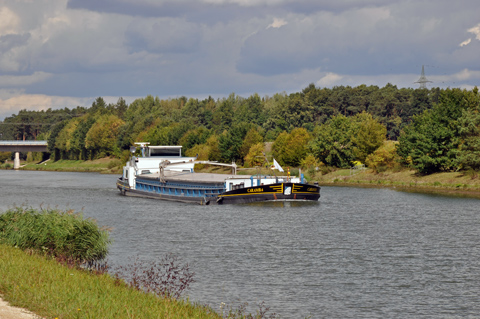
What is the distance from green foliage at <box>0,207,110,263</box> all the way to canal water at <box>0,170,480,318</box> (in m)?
4.04

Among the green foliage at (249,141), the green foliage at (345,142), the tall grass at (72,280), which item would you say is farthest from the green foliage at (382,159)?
the tall grass at (72,280)

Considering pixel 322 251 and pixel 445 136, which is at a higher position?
pixel 445 136

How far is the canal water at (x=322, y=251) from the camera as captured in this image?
2566cm

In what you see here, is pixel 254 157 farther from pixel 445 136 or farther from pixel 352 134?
pixel 445 136

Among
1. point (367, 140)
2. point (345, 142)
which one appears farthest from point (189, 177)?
point (345, 142)

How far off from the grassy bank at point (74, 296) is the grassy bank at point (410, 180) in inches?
2434

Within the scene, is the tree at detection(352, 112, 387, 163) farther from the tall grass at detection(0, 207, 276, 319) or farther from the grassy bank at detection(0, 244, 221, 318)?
the grassy bank at detection(0, 244, 221, 318)

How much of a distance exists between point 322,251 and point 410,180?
2357 inches

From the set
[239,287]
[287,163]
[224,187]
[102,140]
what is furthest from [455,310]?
[102,140]

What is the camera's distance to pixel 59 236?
28.7 meters

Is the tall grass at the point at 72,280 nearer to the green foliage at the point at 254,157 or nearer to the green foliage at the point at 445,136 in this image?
the green foliage at the point at 445,136

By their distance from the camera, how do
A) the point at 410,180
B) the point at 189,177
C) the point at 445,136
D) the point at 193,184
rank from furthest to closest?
the point at 410,180 < the point at 445,136 < the point at 189,177 < the point at 193,184

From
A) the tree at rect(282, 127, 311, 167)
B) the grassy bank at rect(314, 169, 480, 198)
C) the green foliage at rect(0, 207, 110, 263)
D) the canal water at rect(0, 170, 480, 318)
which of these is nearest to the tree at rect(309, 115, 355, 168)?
the grassy bank at rect(314, 169, 480, 198)

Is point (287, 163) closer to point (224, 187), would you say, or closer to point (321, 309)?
point (224, 187)
